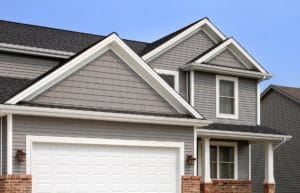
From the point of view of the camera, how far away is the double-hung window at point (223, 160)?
81.9ft

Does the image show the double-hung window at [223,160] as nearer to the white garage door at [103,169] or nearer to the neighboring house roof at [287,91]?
the white garage door at [103,169]

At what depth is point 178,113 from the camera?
742 inches

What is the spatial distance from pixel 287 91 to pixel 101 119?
20000 mm

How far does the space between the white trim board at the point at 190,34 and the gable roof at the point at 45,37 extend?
1.56 metres

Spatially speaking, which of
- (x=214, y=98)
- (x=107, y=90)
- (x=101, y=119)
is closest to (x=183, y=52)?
(x=214, y=98)

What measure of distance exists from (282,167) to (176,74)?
13.0m

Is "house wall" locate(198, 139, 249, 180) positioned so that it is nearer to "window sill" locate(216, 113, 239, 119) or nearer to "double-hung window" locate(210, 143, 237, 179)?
"double-hung window" locate(210, 143, 237, 179)

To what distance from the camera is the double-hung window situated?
2495cm

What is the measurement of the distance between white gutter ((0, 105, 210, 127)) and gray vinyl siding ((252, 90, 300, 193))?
16275mm

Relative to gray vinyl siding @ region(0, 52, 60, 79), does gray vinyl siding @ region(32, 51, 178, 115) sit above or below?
below

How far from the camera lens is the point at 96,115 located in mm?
16797

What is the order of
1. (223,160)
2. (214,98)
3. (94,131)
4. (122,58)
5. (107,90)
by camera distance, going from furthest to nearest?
(223,160) < (214,98) < (122,58) < (107,90) < (94,131)

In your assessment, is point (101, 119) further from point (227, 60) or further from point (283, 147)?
point (283, 147)

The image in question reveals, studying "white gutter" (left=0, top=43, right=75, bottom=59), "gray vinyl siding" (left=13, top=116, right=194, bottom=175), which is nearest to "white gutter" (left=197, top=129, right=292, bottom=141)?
"gray vinyl siding" (left=13, top=116, right=194, bottom=175)
